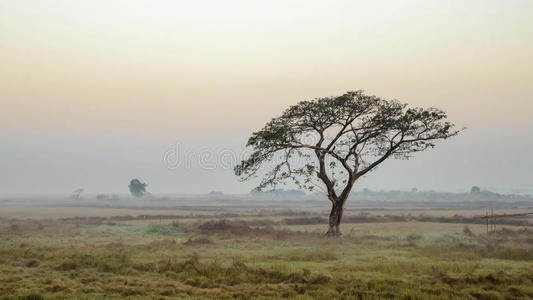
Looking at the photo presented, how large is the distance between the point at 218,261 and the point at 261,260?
1.95m

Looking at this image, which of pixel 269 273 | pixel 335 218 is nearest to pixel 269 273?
pixel 269 273

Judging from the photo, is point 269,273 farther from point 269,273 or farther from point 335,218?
point 335,218

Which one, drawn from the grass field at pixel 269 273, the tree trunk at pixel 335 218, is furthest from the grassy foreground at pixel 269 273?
the tree trunk at pixel 335 218

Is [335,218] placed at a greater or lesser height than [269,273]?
greater

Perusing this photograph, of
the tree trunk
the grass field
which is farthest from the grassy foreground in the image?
the tree trunk

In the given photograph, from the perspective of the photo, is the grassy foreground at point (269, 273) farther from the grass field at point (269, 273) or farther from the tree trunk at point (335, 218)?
the tree trunk at point (335, 218)

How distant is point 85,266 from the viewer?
784 inches

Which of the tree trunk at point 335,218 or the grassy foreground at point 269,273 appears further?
the tree trunk at point 335,218

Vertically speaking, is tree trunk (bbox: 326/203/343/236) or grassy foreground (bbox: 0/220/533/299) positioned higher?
tree trunk (bbox: 326/203/343/236)

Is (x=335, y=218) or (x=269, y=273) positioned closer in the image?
(x=269, y=273)

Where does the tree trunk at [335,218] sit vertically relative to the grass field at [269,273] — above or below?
above

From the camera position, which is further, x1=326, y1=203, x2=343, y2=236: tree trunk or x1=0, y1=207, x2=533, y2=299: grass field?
x1=326, y1=203, x2=343, y2=236: tree trunk

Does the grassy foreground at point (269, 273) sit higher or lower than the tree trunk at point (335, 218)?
lower

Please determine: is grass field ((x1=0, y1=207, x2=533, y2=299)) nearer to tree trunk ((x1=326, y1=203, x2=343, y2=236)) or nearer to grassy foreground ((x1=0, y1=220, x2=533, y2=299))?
grassy foreground ((x1=0, y1=220, x2=533, y2=299))
